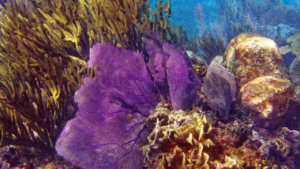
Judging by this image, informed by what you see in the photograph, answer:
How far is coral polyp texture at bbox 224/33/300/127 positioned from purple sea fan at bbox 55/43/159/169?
157cm

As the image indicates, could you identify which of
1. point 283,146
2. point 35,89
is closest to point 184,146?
point 283,146

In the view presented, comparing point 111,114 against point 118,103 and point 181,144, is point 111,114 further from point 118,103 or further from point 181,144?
point 181,144

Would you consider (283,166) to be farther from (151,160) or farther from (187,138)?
(151,160)

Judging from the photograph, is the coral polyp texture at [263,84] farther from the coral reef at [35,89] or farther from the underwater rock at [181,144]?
the coral reef at [35,89]

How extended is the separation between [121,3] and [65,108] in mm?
2365

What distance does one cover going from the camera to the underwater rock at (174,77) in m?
1.99

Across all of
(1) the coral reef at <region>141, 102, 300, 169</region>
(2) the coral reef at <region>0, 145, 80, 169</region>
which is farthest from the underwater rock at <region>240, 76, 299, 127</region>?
(2) the coral reef at <region>0, 145, 80, 169</region>

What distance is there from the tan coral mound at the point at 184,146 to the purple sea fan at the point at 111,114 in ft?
1.63

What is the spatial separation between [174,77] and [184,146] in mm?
932

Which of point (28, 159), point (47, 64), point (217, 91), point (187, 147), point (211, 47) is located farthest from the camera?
point (211, 47)

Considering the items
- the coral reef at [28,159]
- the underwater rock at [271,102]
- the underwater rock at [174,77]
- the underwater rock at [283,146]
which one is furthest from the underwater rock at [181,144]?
the coral reef at [28,159]

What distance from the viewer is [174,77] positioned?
210 centimetres

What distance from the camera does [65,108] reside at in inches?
92.6

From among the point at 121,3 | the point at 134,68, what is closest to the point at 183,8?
the point at 121,3
